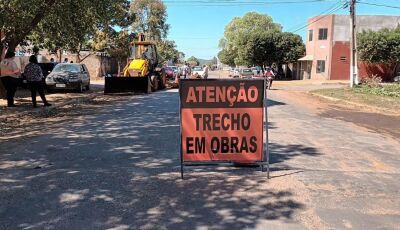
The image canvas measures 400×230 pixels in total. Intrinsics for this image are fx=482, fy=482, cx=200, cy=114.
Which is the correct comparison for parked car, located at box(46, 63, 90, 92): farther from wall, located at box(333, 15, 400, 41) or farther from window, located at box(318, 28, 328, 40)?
wall, located at box(333, 15, 400, 41)

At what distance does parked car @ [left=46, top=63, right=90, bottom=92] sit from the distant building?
112ft

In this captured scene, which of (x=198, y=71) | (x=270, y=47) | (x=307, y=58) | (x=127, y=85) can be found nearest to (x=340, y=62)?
(x=307, y=58)

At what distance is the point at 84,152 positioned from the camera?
8227 millimetres

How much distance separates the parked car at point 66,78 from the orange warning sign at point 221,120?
17397 mm

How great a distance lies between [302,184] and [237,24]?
95.4 meters

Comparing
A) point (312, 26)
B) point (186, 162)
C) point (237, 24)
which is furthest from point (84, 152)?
point (237, 24)

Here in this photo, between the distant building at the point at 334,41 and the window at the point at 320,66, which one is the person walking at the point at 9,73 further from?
the window at the point at 320,66

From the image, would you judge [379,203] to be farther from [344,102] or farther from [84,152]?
[344,102]

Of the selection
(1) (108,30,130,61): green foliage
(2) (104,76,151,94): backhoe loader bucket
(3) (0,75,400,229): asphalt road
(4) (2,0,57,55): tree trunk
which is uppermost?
(1) (108,30,130,61): green foliage

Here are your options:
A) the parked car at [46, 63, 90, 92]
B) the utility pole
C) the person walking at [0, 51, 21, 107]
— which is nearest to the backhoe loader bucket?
the parked car at [46, 63, 90, 92]

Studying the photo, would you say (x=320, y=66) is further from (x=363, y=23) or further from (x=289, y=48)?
(x=363, y=23)

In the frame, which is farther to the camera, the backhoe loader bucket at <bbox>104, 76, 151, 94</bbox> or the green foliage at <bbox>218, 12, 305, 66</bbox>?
the green foliage at <bbox>218, 12, 305, 66</bbox>

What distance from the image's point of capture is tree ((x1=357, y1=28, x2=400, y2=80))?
44812 mm

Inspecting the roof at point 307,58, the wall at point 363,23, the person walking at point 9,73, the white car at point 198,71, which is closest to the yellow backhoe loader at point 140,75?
the white car at point 198,71
